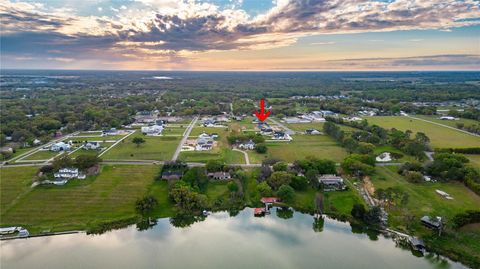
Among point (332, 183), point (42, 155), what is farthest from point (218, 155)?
point (42, 155)

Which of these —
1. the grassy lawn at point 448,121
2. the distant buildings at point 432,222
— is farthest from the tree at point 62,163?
the grassy lawn at point 448,121

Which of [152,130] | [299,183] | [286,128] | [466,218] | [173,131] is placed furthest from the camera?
[286,128]

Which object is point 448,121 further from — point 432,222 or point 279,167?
point 279,167

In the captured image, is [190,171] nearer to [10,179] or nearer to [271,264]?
[271,264]

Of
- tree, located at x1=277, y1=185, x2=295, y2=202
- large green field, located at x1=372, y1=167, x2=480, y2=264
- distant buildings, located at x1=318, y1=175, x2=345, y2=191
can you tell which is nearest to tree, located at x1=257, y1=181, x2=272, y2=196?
tree, located at x1=277, y1=185, x2=295, y2=202

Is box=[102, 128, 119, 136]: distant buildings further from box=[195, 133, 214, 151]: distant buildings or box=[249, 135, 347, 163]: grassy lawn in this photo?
box=[249, 135, 347, 163]: grassy lawn

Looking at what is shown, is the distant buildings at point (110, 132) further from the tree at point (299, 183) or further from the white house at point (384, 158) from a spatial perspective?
the white house at point (384, 158)
